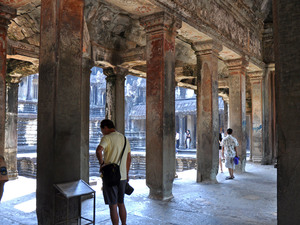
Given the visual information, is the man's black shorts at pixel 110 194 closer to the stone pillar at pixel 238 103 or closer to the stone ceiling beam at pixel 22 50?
the stone ceiling beam at pixel 22 50

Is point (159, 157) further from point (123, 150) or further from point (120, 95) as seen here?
point (120, 95)

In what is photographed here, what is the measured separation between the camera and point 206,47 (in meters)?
7.91

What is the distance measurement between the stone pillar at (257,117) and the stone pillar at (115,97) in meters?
6.23

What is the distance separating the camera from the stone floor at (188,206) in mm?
4547

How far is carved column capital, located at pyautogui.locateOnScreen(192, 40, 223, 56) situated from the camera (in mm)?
7844

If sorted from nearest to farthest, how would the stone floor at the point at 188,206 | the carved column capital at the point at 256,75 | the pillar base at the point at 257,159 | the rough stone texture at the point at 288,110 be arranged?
the rough stone texture at the point at 288,110, the stone floor at the point at 188,206, the carved column capital at the point at 256,75, the pillar base at the point at 257,159

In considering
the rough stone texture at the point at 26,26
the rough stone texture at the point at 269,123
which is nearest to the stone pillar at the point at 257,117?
the rough stone texture at the point at 269,123

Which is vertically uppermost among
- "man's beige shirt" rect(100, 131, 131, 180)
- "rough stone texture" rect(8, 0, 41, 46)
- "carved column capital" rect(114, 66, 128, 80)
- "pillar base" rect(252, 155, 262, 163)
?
"rough stone texture" rect(8, 0, 41, 46)

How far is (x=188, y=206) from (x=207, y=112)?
3.37 m

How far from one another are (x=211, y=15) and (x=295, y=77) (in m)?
6.26

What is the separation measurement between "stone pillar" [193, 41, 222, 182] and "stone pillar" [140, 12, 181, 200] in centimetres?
212

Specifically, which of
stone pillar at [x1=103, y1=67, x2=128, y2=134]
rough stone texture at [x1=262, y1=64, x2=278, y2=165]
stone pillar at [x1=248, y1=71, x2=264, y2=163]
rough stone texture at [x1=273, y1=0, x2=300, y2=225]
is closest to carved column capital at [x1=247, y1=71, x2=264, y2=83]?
stone pillar at [x1=248, y1=71, x2=264, y2=163]

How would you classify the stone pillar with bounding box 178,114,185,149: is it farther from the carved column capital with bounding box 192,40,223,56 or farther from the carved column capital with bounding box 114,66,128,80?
the carved column capital with bounding box 192,40,223,56

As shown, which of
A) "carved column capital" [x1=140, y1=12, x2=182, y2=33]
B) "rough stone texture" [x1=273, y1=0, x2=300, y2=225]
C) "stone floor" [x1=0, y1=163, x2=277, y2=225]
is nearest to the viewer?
"rough stone texture" [x1=273, y1=0, x2=300, y2=225]
